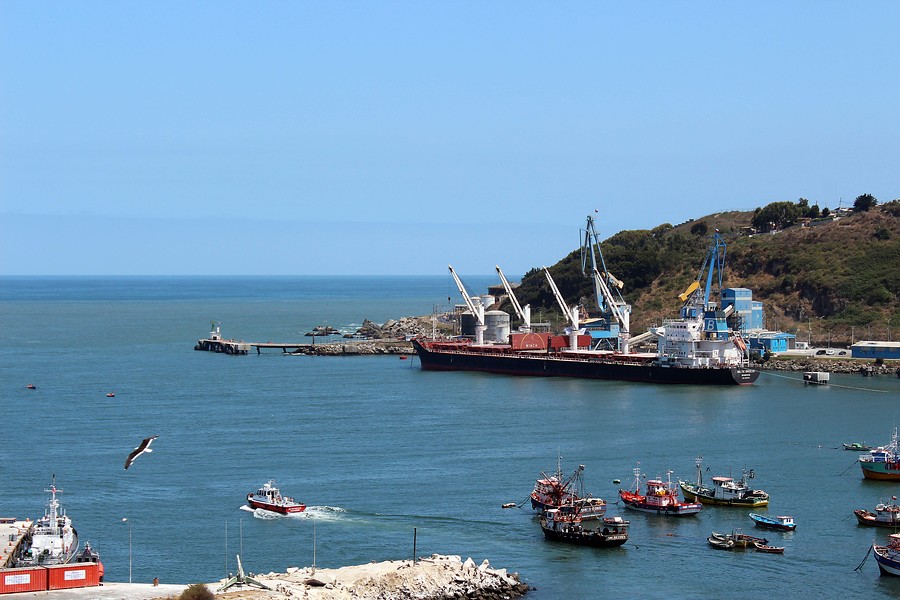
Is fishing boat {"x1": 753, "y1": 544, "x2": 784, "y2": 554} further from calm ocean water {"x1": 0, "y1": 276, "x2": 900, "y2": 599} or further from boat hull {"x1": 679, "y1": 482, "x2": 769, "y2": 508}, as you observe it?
boat hull {"x1": 679, "y1": 482, "x2": 769, "y2": 508}

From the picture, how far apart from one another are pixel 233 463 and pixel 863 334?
7165 centimetres

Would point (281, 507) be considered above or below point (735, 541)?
above

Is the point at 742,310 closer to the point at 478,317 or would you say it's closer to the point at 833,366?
the point at 833,366

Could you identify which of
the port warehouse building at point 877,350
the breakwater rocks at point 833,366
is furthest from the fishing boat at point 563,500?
the port warehouse building at point 877,350

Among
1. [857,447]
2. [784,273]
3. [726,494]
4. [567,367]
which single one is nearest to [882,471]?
[857,447]

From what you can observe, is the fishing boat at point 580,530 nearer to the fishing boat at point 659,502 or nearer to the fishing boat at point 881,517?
the fishing boat at point 659,502

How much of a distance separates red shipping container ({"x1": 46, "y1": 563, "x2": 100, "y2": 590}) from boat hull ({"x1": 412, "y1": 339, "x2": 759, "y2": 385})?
65.5 m

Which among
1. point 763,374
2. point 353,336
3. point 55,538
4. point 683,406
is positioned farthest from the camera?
point 353,336

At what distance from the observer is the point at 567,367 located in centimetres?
10344

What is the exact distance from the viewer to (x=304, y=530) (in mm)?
43938

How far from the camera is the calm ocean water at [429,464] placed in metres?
40.3

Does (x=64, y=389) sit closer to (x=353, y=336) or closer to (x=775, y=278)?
(x=353, y=336)

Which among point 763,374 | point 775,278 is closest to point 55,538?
point 763,374

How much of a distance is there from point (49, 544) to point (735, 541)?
20953 millimetres
